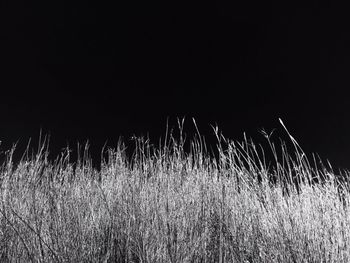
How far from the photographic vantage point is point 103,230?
260 centimetres

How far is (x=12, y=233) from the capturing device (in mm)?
2543

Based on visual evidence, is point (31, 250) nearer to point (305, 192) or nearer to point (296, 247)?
point (296, 247)

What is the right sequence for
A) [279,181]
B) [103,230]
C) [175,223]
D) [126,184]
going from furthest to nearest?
[126,184] < [279,181] < [103,230] < [175,223]

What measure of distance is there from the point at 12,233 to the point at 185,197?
1228mm

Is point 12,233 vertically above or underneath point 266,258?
above

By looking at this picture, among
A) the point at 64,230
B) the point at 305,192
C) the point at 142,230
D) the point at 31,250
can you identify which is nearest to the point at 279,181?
the point at 305,192

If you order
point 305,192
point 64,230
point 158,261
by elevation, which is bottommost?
point 158,261

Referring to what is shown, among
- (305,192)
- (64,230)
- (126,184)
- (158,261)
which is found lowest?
(158,261)

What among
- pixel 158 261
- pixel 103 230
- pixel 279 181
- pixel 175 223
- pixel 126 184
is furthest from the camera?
pixel 126 184

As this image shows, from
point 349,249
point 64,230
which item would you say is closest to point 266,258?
point 349,249

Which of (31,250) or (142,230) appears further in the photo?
(142,230)

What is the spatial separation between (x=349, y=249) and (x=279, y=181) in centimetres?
67

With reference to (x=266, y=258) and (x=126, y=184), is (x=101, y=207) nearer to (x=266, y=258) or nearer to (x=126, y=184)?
(x=126, y=184)

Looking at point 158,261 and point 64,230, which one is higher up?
point 64,230
